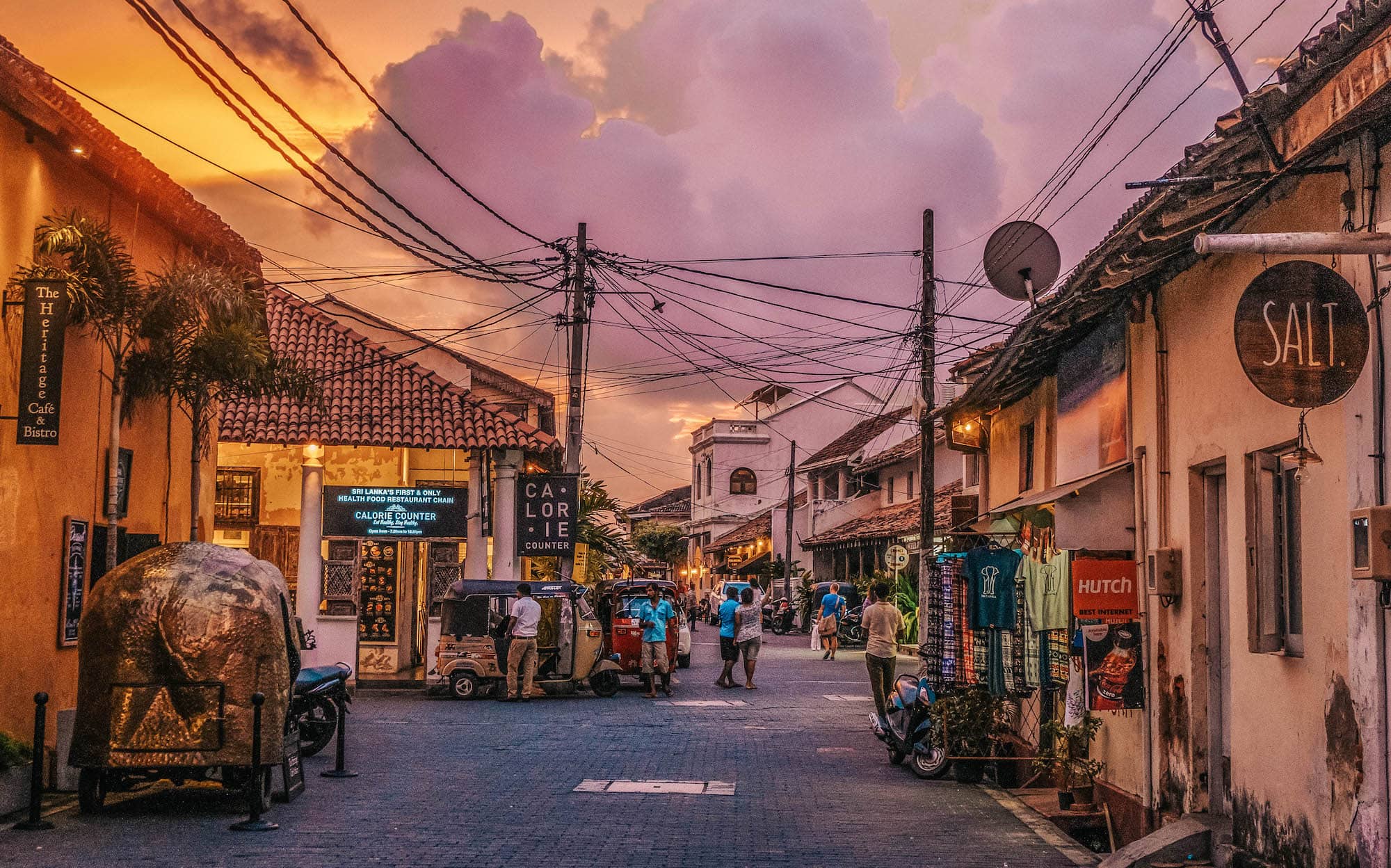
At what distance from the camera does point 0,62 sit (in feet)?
36.4

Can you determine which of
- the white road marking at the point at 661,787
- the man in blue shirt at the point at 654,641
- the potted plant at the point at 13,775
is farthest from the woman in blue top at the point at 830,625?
the potted plant at the point at 13,775

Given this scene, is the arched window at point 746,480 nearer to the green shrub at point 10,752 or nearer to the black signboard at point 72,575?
the black signboard at point 72,575

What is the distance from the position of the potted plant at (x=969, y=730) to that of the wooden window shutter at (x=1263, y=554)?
6.19m

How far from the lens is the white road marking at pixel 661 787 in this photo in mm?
13117

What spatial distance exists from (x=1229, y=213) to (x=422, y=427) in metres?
18.3

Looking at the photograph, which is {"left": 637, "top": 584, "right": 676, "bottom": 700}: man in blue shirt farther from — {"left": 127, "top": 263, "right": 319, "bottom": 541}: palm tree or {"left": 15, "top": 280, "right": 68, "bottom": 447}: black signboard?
{"left": 15, "top": 280, "right": 68, "bottom": 447}: black signboard

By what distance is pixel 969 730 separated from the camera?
48.0 feet

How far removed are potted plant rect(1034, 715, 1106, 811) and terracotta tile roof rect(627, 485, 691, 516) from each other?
91.4m

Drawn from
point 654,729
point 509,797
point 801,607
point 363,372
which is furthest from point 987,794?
point 801,607

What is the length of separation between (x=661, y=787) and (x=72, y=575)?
19.4 feet

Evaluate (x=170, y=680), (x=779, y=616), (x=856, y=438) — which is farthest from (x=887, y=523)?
(x=170, y=680)

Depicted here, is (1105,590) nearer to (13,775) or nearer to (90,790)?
(90,790)

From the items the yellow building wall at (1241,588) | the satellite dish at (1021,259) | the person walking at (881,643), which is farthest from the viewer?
the person walking at (881,643)

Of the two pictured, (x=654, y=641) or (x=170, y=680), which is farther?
(x=654, y=641)
